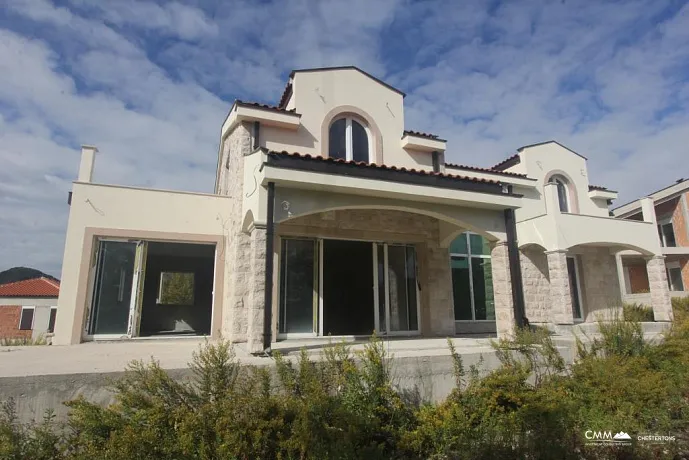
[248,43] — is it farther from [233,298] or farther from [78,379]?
[78,379]

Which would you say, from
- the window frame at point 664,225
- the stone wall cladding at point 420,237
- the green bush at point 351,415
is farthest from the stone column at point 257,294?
the window frame at point 664,225

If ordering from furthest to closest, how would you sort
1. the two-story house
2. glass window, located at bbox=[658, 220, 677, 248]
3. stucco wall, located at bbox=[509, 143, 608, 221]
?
glass window, located at bbox=[658, 220, 677, 248]
the two-story house
stucco wall, located at bbox=[509, 143, 608, 221]

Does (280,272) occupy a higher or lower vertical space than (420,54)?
lower

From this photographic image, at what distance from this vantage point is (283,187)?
7.50 metres

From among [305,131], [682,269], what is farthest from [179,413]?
[682,269]

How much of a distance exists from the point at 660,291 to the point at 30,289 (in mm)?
42744

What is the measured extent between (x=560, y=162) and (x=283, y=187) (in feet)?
43.7

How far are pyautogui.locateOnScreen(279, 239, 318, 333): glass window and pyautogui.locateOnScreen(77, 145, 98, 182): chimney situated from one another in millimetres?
5594

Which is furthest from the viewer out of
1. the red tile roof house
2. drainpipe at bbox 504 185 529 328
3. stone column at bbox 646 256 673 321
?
the red tile roof house

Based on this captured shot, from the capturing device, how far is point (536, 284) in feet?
44.7

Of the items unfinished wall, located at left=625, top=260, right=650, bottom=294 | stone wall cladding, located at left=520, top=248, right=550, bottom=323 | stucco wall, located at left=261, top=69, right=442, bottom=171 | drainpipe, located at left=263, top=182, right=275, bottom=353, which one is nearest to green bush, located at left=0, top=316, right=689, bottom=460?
drainpipe, located at left=263, top=182, right=275, bottom=353

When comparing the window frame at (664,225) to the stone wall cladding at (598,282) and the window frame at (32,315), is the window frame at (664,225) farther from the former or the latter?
the window frame at (32,315)

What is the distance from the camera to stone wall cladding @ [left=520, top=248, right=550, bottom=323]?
13.3m

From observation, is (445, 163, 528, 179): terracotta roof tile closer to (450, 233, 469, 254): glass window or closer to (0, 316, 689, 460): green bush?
(450, 233, 469, 254): glass window
